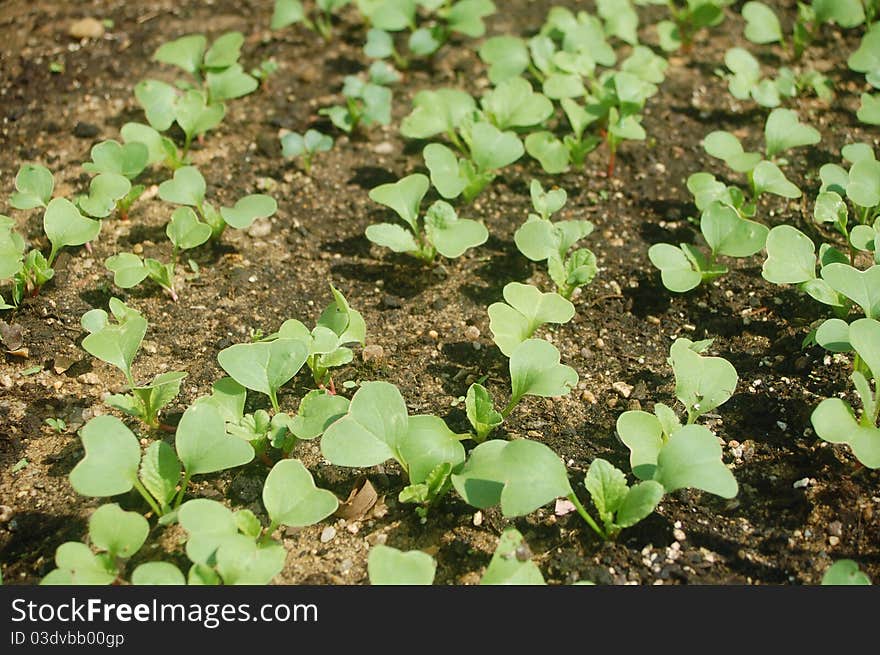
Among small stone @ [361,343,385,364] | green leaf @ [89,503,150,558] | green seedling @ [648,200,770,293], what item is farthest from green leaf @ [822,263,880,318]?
green leaf @ [89,503,150,558]

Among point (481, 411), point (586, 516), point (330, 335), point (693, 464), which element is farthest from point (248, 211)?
point (693, 464)

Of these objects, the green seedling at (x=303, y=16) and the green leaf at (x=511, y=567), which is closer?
the green leaf at (x=511, y=567)

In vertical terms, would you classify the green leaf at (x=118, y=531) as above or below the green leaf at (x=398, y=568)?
above

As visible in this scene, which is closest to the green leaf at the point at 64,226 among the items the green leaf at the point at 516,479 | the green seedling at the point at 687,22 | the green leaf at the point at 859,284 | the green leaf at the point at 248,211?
the green leaf at the point at 248,211

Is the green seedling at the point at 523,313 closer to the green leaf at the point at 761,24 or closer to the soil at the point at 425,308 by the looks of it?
the soil at the point at 425,308

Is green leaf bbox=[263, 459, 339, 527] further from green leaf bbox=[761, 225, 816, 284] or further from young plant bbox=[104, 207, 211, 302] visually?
green leaf bbox=[761, 225, 816, 284]

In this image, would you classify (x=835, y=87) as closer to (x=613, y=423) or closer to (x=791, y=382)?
(x=791, y=382)

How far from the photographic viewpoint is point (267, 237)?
8.19 ft

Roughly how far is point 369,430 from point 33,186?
126cm

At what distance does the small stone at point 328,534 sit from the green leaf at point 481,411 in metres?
0.37

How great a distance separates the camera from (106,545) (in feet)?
5.45

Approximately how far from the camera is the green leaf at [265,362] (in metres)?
1.91

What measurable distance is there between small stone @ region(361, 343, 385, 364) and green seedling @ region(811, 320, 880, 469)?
1.00 metres

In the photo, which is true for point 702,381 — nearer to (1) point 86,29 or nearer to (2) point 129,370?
(2) point 129,370
